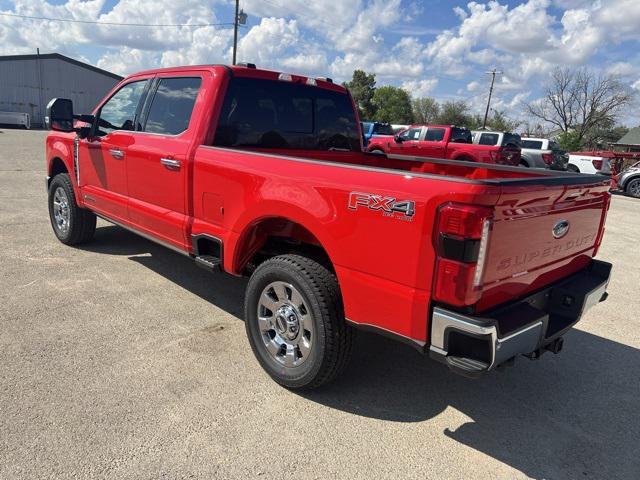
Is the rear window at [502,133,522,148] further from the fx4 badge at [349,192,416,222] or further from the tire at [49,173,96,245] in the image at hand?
the fx4 badge at [349,192,416,222]

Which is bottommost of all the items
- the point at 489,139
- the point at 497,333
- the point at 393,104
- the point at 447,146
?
the point at 497,333

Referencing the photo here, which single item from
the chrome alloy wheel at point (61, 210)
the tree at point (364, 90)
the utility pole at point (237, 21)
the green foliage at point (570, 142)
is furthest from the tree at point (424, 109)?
the chrome alloy wheel at point (61, 210)

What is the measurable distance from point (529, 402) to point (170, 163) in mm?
3112

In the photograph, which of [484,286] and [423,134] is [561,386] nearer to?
[484,286]

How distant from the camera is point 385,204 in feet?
7.95

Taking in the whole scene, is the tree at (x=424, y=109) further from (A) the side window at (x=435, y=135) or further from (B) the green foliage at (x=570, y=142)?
(A) the side window at (x=435, y=135)

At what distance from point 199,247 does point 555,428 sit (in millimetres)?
2719

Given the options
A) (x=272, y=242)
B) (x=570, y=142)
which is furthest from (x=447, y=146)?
(x=570, y=142)

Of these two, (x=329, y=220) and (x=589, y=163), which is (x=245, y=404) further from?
(x=589, y=163)

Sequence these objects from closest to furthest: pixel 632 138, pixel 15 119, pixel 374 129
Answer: pixel 374 129, pixel 15 119, pixel 632 138

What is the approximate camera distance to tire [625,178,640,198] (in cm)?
1667

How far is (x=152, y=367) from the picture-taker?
10.8 feet

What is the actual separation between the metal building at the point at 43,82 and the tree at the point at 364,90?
124 ft

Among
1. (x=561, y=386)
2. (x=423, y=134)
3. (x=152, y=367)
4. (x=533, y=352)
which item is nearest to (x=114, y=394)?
(x=152, y=367)
